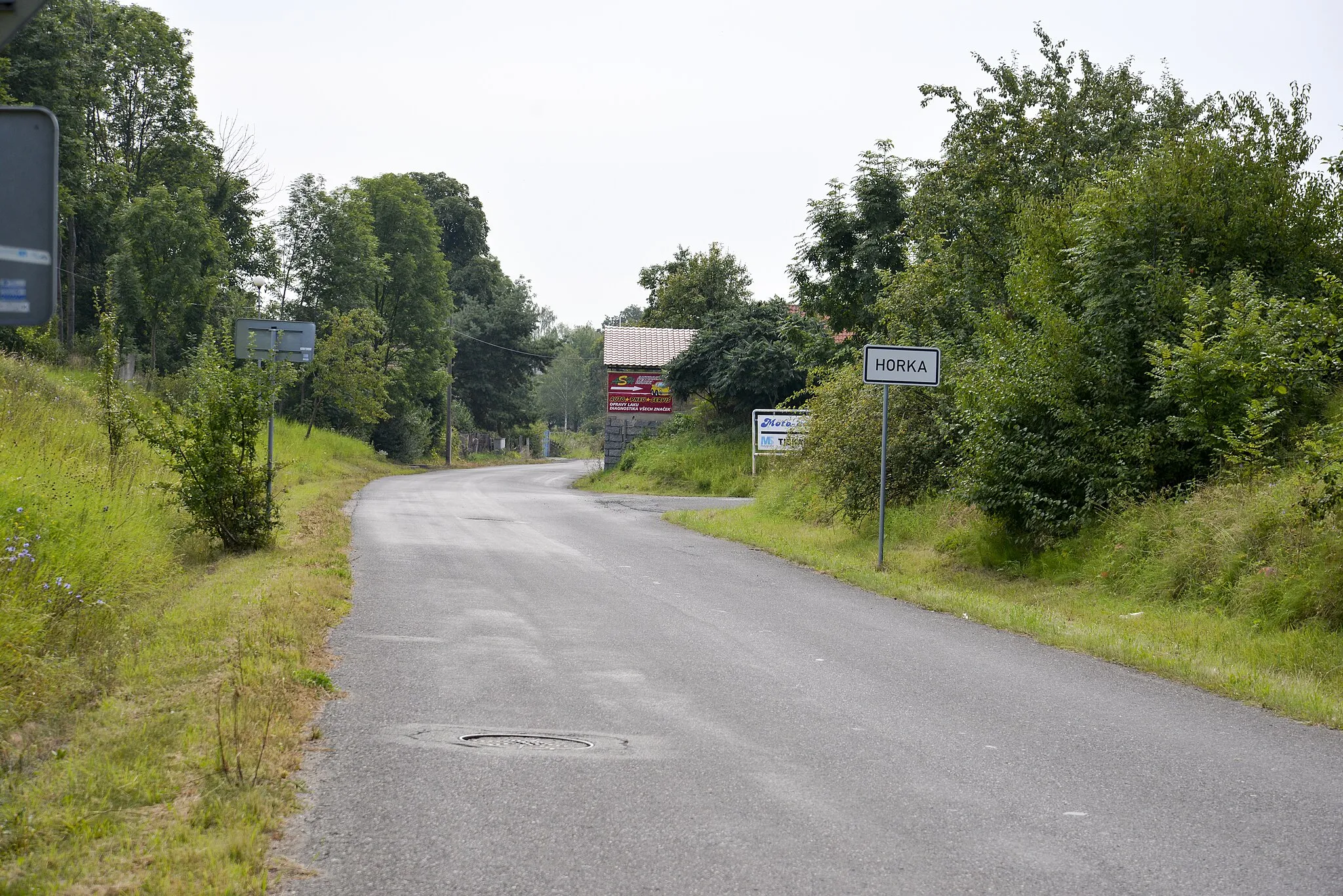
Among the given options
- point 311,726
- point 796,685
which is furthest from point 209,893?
point 796,685

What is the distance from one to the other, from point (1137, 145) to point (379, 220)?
152ft

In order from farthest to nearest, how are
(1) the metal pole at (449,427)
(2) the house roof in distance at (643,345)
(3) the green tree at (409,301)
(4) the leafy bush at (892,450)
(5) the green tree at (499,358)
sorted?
1. (5) the green tree at (499,358)
2. (1) the metal pole at (449,427)
3. (3) the green tree at (409,301)
4. (2) the house roof in distance at (643,345)
5. (4) the leafy bush at (892,450)

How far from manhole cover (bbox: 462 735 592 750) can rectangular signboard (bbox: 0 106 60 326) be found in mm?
3153

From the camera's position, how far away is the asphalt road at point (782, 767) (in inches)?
173

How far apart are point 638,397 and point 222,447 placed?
31493 millimetres

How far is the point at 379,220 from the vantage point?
61.0 meters

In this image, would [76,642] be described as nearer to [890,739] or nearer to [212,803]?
[212,803]

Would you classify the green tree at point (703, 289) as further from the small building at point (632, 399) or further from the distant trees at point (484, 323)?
the distant trees at point (484, 323)

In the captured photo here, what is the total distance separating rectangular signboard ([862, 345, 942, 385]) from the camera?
15.1 m

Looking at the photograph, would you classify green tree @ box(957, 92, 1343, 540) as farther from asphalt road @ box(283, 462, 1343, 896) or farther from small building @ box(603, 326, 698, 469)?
small building @ box(603, 326, 698, 469)

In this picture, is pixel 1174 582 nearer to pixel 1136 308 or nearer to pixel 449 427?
pixel 1136 308

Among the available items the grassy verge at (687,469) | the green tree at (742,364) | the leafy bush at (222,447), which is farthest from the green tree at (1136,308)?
the grassy verge at (687,469)

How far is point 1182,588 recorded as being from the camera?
11.4m

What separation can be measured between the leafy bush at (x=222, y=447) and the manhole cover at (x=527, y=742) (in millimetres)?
9046
